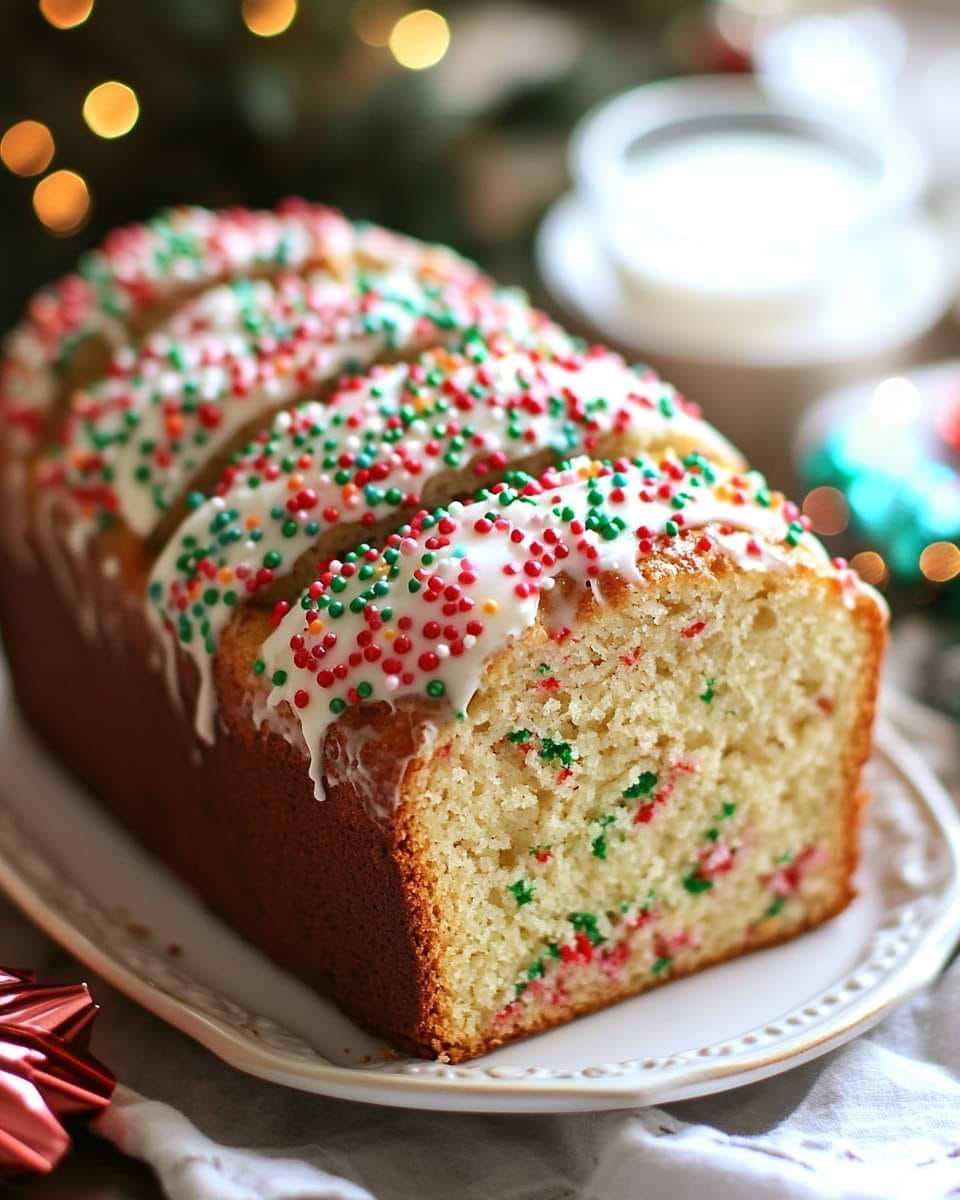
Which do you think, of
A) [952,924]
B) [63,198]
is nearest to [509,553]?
[952,924]

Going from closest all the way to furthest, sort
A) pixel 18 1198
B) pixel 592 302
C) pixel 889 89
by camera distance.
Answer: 1. pixel 18 1198
2. pixel 592 302
3. pixel 889 89

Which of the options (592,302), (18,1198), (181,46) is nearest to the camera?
(18,1198)

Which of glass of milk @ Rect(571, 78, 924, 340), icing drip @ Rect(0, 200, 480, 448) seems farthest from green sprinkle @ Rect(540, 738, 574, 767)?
glass of milk @ Rect(571, 78, 924, 340)

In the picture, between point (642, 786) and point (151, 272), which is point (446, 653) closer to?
point (642, 786)

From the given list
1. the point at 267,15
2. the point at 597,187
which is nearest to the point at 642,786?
the point at 597,187

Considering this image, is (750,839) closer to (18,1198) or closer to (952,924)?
(952,924)

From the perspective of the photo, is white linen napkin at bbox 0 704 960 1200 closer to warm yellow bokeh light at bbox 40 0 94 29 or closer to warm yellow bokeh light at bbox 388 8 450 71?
warm yellow bokeh light at bbox 40 0 94 29
